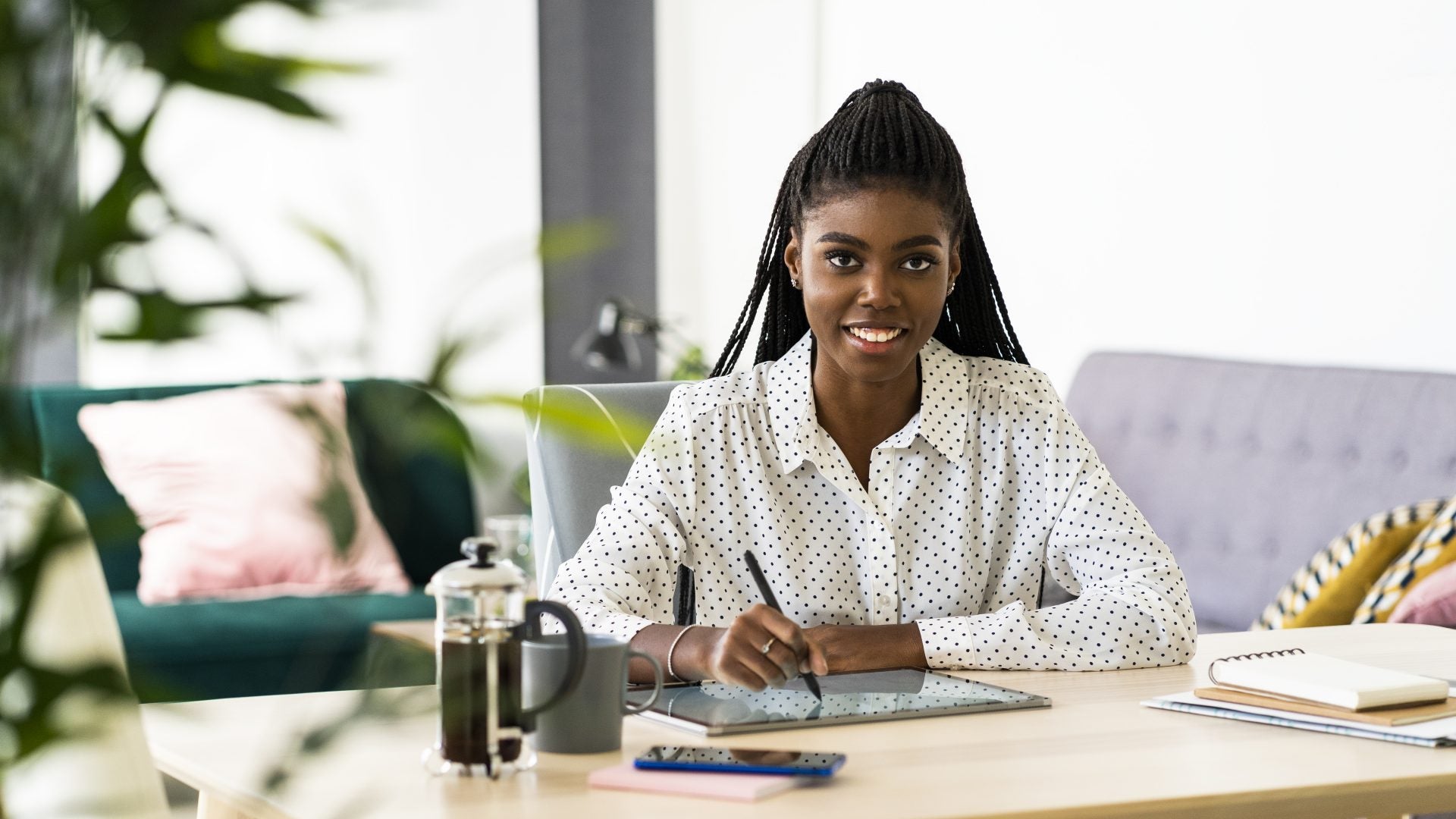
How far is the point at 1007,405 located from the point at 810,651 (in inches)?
21.7

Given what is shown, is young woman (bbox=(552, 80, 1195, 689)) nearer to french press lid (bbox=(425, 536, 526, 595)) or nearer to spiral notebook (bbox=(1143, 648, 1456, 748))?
spiral notebook (bbox=(1143, 648, 1456, 748))

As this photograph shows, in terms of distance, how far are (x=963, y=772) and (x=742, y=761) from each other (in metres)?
0.15

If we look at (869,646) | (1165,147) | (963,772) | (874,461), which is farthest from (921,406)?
(1165,147)

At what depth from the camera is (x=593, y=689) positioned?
3.85 feet

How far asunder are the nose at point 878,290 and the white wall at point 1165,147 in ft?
5.71

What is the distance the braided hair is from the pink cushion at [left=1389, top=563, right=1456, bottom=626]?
71 centimetres

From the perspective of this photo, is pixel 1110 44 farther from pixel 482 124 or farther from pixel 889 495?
pixel 889 495

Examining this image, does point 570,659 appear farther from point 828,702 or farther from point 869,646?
point 869,646

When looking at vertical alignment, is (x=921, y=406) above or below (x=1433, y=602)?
above

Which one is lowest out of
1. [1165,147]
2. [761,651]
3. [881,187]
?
[761,651]

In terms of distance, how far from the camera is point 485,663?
1.13 meters

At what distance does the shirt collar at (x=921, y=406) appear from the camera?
1782mm

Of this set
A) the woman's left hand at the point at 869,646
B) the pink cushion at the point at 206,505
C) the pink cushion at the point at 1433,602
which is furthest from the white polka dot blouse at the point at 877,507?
the pink cushion at the point at 206,505

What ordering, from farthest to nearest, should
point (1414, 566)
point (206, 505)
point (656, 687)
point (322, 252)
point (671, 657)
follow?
point (206, 505) < point (1414, 566) < point (671, 657) < point (656, 687) < point (322, 252)
